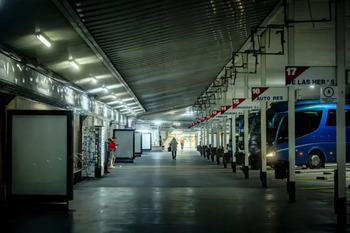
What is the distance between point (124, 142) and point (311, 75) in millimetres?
20328

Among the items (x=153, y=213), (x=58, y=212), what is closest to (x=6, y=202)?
(x=58, y=212)

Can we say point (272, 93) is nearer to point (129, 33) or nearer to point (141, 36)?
point (141, 36)

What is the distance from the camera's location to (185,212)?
1011 centimetres

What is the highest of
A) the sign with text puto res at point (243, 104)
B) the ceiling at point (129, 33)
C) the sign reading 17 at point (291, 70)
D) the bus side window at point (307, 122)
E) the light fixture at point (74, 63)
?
the ceiling at point (129, 33)

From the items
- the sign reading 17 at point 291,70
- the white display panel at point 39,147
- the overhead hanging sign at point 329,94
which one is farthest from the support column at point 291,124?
the white display panel at point 39,147

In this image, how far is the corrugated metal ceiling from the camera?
403 inches

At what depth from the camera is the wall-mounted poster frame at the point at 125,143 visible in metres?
28.7

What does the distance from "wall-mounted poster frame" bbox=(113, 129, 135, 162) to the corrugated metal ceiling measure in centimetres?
865

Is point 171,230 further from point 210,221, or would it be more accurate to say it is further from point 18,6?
point 18,6

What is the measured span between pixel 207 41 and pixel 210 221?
719cm

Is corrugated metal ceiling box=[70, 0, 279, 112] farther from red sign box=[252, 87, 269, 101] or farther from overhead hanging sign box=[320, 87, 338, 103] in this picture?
overhead hanging sign box=[320, 87, 338, 103]

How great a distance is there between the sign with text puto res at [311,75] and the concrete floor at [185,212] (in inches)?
106

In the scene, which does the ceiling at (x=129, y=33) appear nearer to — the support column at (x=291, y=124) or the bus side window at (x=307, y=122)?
the support column at (x=291, y=124)

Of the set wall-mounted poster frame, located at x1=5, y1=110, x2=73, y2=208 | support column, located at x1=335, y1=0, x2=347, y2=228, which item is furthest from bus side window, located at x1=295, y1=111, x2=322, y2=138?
wall-mounted poster frame, located at x1=5, y1=110, x2=73, y2=208
